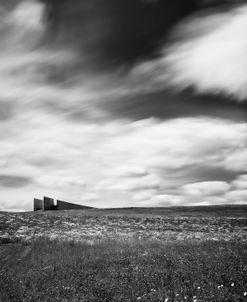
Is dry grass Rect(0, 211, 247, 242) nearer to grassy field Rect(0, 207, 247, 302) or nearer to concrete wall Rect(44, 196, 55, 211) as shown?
grassy field Rect(0, 207, 247, 302)

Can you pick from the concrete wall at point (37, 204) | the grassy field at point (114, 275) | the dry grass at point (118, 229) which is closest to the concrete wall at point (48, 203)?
the concrete wall at point (37, 204)

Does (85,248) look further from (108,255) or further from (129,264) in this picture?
(129,264)

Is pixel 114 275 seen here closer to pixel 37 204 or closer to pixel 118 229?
pixel 118 229

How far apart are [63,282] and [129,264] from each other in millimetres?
2526

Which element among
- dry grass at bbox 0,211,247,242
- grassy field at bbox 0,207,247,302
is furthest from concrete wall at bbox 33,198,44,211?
grassy field at bbox 0,207,247,302

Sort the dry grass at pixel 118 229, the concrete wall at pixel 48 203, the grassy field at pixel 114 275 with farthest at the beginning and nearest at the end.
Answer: the concrete wall at pixel 48 203 → the dry grass at pixel 118 229 → the grassy field at pixel 114 275

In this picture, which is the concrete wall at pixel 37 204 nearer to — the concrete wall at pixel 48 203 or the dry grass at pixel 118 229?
the concrete wall at pixel 48 203

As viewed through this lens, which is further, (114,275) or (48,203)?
(48,203)

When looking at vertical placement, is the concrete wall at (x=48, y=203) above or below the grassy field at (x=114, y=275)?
above

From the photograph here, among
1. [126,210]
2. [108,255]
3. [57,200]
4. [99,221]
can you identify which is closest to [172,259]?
[108,255]

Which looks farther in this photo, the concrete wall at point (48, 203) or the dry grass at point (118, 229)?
the concrete wall at point (48, 203)

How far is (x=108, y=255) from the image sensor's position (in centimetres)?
1104

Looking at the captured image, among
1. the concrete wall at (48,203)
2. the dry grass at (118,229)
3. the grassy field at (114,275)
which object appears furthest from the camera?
the concrete wall at (48,203)

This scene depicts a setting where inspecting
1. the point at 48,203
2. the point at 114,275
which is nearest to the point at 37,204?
the point at 48,203
